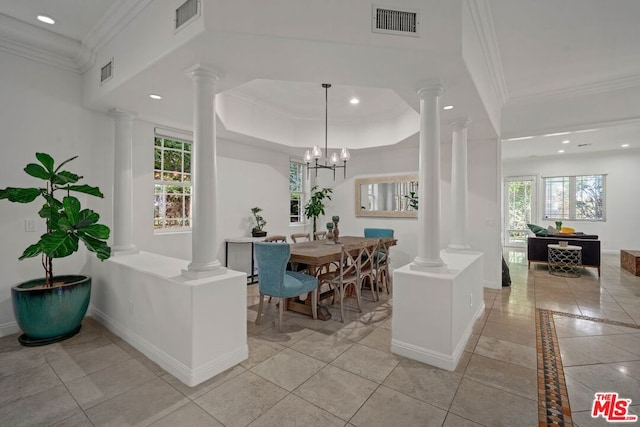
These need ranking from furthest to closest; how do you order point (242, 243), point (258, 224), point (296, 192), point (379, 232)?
point (296, 192)
point (258, 224)
point (379, 232)
point (242, 243)

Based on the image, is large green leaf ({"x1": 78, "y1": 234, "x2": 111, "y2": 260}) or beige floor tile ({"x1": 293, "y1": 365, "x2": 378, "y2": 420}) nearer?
Answer: beige floor tile ({"x1": 293, "y1": 365, "x2": 378, "y2": 420})

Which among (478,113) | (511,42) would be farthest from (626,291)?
(511,42)

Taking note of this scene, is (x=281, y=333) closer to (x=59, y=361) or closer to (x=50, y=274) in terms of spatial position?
(x=59, y=361)

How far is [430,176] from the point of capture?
2.73 meters

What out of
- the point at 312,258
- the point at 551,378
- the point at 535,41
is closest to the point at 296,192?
the point at 312,258

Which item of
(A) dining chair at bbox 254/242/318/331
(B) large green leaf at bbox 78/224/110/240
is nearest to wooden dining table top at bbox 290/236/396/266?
(A) dining chair at bbox 254/242/318/331

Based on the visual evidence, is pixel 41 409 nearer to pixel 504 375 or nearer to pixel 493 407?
pixel 493 407

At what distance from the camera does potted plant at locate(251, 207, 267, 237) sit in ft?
17.9

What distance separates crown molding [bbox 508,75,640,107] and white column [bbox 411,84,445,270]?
2792 millimetres

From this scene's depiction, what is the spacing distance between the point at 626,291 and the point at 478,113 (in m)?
4.02

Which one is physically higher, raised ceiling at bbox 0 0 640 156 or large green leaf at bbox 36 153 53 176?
raised ceiling at bbox 0 0 640 156

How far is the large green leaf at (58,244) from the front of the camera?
2514 millimetres

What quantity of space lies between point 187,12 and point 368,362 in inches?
119

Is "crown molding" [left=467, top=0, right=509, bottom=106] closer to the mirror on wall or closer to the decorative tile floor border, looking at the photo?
the mirror on wall
